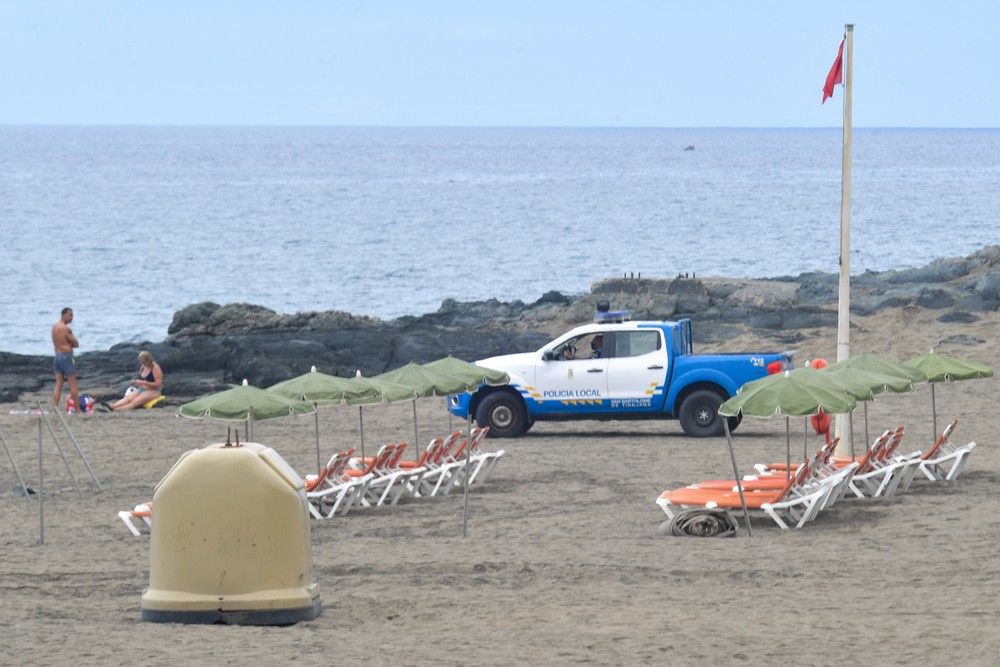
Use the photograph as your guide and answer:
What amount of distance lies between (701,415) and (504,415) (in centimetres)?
266

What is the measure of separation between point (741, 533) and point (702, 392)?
24.8 feet

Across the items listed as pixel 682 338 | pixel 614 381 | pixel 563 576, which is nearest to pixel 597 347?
pixel 614 381

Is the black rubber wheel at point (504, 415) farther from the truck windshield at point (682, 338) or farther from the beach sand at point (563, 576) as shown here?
the truck windshield at point (682, 338)

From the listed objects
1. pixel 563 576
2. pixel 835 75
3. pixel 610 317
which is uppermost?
pixel 835 75

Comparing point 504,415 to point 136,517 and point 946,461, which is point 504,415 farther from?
point 136,517

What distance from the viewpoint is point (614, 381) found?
23516 mm

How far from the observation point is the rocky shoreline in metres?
32.3

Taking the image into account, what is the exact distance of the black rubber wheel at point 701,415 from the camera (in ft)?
75.8

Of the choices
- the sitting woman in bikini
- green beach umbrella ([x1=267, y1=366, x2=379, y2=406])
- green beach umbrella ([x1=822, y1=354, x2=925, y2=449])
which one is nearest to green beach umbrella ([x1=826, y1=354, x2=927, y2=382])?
green beach umbrella ([x1=822, y1=354, x2=925, y2=449])

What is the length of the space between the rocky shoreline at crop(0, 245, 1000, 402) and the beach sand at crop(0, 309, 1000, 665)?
31.6 feet

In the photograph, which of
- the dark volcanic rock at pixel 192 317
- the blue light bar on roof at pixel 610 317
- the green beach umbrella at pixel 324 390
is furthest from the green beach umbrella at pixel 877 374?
the dark volcanic rock at pixel 192 317

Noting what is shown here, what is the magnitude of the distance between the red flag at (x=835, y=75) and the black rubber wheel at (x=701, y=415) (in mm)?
4460

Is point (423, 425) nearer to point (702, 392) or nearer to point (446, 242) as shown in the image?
point (702, 392)

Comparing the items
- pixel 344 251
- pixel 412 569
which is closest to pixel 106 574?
pixel 412 569
